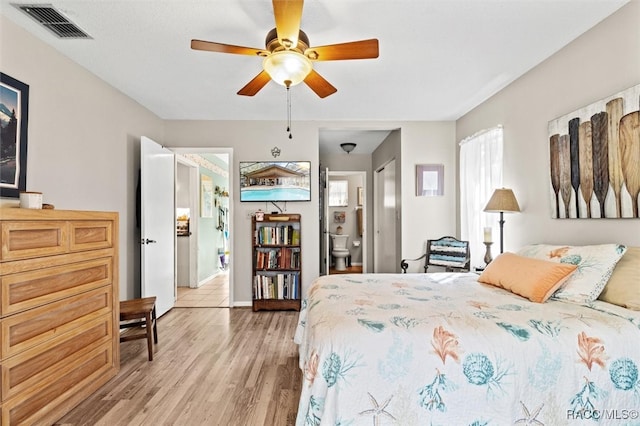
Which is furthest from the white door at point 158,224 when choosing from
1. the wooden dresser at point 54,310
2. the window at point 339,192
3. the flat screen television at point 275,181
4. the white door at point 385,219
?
the window at point 339,192

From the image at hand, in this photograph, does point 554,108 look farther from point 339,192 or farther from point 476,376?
point 339,192

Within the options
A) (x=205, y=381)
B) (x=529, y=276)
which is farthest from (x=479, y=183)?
(x=205, y=381)

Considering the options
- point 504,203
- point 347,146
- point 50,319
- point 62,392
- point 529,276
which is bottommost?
point 62,392

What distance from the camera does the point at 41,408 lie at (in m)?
1.76

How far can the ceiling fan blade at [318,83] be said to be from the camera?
2.16m

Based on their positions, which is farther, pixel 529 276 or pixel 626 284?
pixel 529 276

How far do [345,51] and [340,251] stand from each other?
5.20 m

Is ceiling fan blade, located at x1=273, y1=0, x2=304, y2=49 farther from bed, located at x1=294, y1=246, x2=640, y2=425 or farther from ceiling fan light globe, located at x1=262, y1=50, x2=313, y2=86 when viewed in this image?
bed, located at x1=294, y1=246, x2=640, y2=425

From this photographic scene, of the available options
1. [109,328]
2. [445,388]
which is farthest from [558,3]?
[109,328]

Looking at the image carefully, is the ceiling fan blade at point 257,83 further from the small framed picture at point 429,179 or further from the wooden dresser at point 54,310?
the small framed picture at point 429,179

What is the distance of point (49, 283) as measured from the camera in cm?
183

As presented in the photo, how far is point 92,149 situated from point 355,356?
3000mm

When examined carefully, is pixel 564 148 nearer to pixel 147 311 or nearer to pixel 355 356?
pixel 355 356

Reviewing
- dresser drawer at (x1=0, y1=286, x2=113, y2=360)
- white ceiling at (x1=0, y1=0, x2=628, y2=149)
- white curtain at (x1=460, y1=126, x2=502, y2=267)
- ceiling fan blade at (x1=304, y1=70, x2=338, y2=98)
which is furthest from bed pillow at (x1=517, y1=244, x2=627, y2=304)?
dresser drawer at (x1=0, y1=286, x2=113, y2=360)
